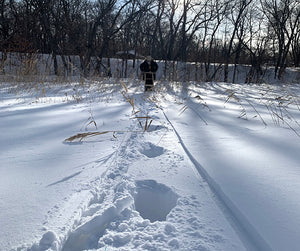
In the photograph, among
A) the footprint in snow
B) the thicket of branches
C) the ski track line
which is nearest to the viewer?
the ski track line

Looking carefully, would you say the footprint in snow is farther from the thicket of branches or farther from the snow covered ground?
the thicket of branches

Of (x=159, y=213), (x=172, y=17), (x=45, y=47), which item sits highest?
(x=172, y=17)

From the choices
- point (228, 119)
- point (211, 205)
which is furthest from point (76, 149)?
point (228, 119)

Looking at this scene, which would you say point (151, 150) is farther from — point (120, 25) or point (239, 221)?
point (120, 25)

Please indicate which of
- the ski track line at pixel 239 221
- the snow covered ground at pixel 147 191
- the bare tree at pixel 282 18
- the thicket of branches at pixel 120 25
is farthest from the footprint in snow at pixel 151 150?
the bare tree at pixel 282 18

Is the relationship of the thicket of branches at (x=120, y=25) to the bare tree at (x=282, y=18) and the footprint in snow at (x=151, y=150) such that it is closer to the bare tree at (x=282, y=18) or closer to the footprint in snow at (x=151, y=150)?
the bare tree at (x=282, y=18)

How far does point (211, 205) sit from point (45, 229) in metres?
0.48

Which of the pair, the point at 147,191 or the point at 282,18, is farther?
the point at 282,18

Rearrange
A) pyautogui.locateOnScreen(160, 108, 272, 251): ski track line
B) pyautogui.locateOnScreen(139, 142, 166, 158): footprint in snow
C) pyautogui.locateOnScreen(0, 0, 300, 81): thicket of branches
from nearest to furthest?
pyautogui.locateOnScreen(160, 108, 272, 251): ski track line < pyautogui.locateOnScreen(139, 142, 166, 158): footprint in snow < pyautogui.locateOnScreen(0, 0, 300, 81): thicket of branches

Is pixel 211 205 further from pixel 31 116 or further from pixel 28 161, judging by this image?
pixel 31 116

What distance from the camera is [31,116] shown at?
69.4 inches

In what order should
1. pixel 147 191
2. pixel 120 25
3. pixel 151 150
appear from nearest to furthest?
pixel 147 191 < pixel 151 150 < pixel 120 25

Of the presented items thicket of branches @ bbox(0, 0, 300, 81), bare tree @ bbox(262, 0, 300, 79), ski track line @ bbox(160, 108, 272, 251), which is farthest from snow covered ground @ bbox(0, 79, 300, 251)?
bare tree @ bbox(262, 0, 300, 79)

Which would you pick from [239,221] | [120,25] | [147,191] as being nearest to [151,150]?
[147,191]
